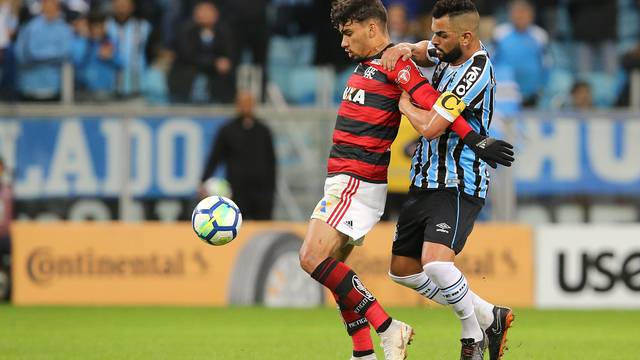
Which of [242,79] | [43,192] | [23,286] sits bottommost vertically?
[23,286]

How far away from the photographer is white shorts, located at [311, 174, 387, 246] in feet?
25.1

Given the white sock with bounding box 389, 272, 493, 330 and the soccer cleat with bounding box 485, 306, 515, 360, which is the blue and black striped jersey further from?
the soccer cleat with bounding box 485, 306, 515, 360

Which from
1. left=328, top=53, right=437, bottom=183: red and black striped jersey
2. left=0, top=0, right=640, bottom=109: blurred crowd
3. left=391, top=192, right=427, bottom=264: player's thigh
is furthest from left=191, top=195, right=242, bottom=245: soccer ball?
left=0, top=0, right=640, bottom=109: blurred crowd

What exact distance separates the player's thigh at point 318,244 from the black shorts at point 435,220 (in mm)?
480

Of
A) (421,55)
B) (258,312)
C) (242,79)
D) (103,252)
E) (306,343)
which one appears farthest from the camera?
(242,79)

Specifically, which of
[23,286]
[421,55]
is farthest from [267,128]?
[421,55]

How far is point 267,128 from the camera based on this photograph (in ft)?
48.2

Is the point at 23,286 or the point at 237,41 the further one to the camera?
the point at 237,41

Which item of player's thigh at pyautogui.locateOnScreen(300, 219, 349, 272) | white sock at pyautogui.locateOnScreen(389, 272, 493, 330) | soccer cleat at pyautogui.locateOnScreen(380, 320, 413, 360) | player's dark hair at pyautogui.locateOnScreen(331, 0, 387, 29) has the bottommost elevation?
soccer cleat at pyautogui.locateOnScreen(380, 320, 413, 360)

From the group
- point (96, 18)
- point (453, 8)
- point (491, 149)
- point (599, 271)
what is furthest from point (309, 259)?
point (96, 18)

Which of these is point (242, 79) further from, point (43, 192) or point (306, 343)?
point (306, 343)

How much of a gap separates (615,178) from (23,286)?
6.75m

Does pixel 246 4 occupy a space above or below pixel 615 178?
above

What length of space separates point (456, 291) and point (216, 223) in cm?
154
